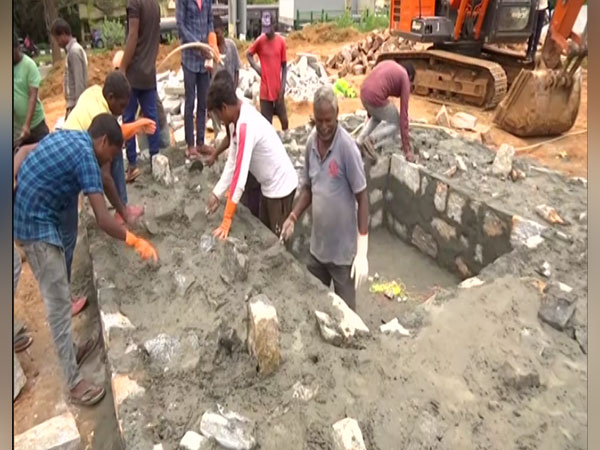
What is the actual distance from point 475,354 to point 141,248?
2053 millimetres

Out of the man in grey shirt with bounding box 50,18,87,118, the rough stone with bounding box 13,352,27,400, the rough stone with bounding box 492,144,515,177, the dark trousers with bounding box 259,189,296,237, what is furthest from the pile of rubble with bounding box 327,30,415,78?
the rough stone with bounding box 13,352,27,400

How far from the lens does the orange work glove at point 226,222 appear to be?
387cm

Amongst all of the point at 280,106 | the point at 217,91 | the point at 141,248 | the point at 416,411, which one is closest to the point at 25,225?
the point at 141,248

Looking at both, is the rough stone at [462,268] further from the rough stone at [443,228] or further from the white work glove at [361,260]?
the white work glove at [361,260]

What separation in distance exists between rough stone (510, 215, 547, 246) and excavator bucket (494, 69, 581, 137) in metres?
4.31

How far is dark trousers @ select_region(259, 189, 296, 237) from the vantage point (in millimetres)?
Result: 4219

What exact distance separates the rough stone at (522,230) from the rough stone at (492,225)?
0.16 metres

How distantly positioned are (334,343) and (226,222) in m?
1.29

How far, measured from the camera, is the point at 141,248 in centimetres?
339

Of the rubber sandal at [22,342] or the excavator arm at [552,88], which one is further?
the excavator arm at [552,88]

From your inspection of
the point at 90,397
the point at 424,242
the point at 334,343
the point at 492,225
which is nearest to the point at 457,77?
the point at 424,242

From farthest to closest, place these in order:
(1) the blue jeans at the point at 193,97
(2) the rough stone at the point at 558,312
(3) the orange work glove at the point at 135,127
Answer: (1) the blue jeans at the point at 193,97, (3) the orange work glove at the point at 135,127, (2) the rough stone at the point at 558,312

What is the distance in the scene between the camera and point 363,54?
13852 mm

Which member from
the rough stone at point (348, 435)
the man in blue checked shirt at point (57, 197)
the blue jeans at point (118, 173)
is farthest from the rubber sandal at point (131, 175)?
the rough stone at point (348, 435)
